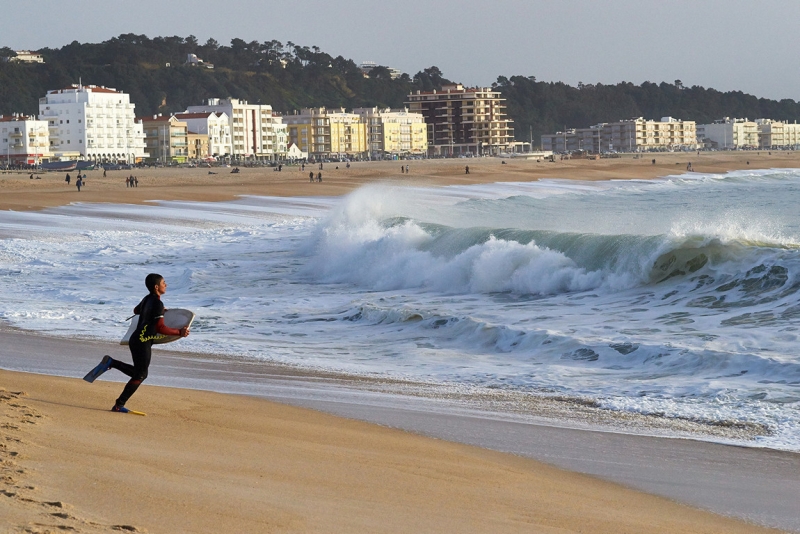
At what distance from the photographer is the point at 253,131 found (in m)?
144

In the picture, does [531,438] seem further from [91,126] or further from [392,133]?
[392,133]

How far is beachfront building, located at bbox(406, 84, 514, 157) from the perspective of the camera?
17938 centimetres

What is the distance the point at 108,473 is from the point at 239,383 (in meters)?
4.09

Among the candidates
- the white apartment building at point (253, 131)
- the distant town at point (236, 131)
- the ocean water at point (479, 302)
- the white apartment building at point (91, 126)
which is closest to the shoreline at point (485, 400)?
the ocean water at point (479, 302)

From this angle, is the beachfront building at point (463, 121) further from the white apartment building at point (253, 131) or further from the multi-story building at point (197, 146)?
the multi-story building at point (197, 146)

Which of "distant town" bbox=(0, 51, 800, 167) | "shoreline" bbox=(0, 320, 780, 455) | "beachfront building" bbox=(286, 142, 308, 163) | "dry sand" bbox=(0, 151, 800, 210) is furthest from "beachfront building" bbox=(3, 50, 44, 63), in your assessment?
"shoreline" bbox=(0, 320, 780, 455)

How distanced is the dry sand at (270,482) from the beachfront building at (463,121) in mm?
169739

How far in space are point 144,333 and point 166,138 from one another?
12745 centimetres

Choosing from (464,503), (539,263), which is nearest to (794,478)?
(464,503)

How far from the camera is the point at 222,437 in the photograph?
21.3ft

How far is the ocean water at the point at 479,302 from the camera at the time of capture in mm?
9477

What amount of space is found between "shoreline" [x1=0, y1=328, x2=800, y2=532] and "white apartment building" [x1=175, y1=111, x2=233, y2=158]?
127 metres

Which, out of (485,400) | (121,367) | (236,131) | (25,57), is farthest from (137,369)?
(25,57)

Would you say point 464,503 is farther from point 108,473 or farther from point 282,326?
point 282,326
